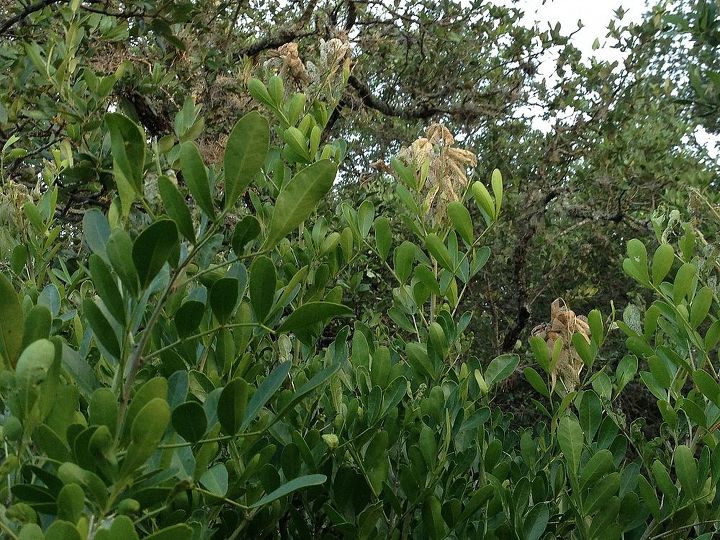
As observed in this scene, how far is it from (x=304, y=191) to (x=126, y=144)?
18 centimetres

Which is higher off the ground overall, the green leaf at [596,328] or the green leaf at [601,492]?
the green leaf at [596,328]

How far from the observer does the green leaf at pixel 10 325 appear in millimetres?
672

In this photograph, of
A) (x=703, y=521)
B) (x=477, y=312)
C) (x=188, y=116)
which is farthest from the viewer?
(x=477, y=312)

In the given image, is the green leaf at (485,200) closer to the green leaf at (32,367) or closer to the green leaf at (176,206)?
the green leaf at (176,206)

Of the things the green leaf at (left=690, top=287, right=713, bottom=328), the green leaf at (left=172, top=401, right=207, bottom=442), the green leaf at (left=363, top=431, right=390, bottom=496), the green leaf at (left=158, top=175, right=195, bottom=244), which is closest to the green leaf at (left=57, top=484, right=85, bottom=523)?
the green leaf at (left=172, top=401, right=207, bottom=442)

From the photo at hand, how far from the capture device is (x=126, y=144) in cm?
73

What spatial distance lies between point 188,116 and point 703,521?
135 centimetres

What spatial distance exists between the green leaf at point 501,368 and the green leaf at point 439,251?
8.0 inches

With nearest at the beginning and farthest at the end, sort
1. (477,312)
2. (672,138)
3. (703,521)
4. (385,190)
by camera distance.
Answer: (703,521) < (385,190) < (672,138) < (477,312)

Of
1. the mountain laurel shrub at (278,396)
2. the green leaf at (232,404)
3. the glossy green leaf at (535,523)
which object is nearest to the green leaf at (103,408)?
the mountain laurel shrub at (278,396)

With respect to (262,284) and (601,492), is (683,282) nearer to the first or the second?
(601,492)

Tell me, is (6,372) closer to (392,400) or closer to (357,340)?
(392,400)

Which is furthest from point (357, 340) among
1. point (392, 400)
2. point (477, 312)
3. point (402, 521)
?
point (477, 312)

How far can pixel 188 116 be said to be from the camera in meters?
1.72
